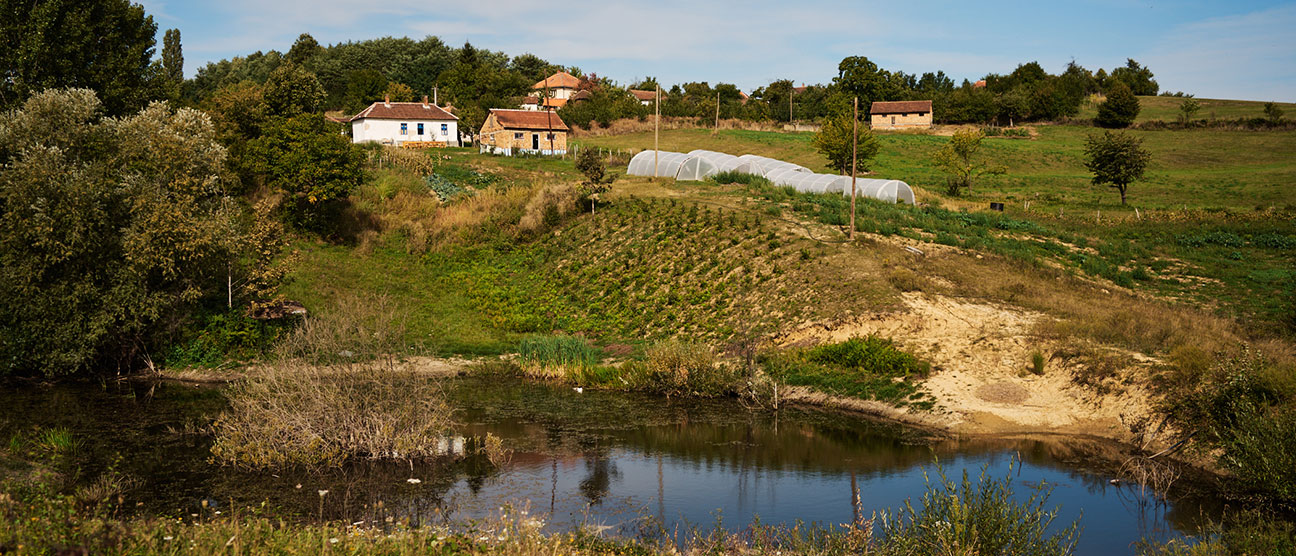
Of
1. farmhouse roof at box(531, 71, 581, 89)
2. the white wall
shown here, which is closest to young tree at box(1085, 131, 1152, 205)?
the white wall

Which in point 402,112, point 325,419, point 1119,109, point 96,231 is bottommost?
point 325,419

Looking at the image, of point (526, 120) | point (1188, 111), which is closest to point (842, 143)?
point (526, 120)

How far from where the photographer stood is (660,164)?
4822 centimetres

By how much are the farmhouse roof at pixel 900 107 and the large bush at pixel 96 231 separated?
73981 millimetres

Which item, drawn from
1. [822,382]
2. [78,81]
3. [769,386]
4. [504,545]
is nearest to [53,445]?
[504,545]

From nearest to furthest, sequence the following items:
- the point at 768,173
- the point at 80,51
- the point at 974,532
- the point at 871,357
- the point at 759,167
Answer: the point at 974,532 → the point at 871,357 → the point at 80,51 → the point at 768,173 → the point at 759,167

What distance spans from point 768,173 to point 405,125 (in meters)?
30.7

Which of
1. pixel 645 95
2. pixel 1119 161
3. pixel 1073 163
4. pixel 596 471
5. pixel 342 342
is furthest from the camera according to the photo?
pixel 645 95

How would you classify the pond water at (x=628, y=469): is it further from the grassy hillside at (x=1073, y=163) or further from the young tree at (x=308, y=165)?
the grassy hillside at (x=1073, y=163)

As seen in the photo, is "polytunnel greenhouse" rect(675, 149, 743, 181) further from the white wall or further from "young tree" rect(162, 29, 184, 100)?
"young tree" rect(162, 29, 184, 100)

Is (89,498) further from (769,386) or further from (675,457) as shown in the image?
(769,386)

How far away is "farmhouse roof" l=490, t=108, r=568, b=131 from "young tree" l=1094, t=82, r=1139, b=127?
54534 millimetres

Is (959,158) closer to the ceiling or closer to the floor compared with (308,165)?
closer to the ceiling

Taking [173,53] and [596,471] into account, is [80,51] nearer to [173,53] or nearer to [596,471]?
[596,471]
